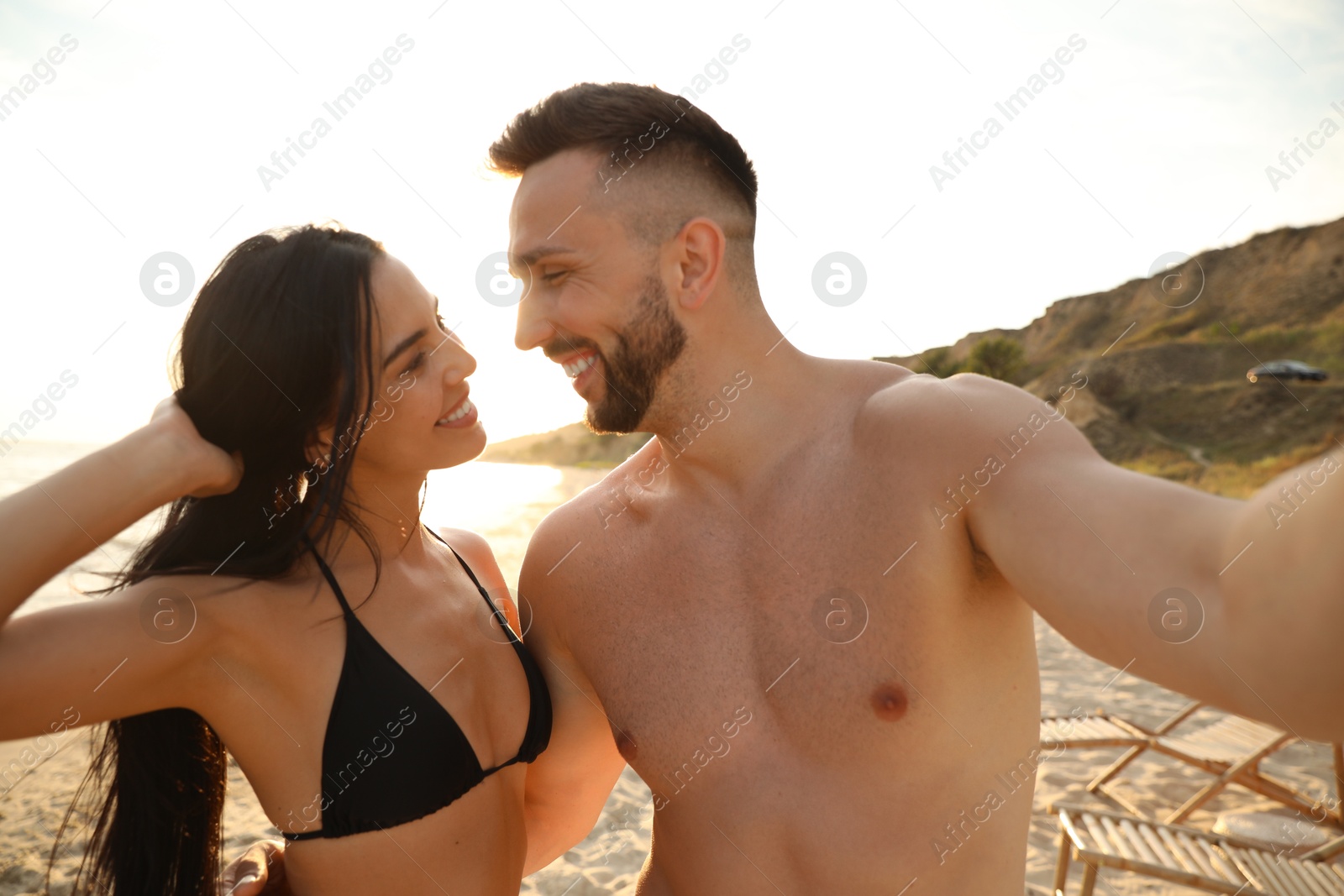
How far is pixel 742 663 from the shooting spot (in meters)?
2.15

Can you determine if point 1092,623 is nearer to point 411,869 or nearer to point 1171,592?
point 1171,592

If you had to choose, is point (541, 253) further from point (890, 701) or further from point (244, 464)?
point (890, 701)

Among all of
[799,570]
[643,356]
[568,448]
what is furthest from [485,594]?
[568,448]

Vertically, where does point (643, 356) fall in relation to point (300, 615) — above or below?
above

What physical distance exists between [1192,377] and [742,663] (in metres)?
44.7

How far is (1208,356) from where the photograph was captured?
40.4 metres

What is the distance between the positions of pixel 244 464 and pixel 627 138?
155cm

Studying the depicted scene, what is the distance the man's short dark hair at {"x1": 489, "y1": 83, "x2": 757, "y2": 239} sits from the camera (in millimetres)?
2621

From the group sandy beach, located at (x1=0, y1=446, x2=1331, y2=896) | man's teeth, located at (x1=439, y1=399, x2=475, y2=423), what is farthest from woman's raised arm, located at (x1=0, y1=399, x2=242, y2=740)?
sandy beach, located at (x1=0, y1=446, x2=1331, y2=896)

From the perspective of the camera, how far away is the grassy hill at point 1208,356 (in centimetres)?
2862

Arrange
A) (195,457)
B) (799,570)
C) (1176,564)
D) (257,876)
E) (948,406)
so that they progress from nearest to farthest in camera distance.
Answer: (1176,564) < (195,457) < (948,406) < (257,876) < (799,570)

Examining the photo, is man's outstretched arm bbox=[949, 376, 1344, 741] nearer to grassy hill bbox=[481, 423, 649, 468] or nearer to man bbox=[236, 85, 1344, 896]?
man bbox=[236, 85, 1344, 896]

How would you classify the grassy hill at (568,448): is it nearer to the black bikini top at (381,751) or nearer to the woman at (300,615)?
the woman at (300,615)

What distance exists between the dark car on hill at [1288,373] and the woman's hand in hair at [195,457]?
37.8m
